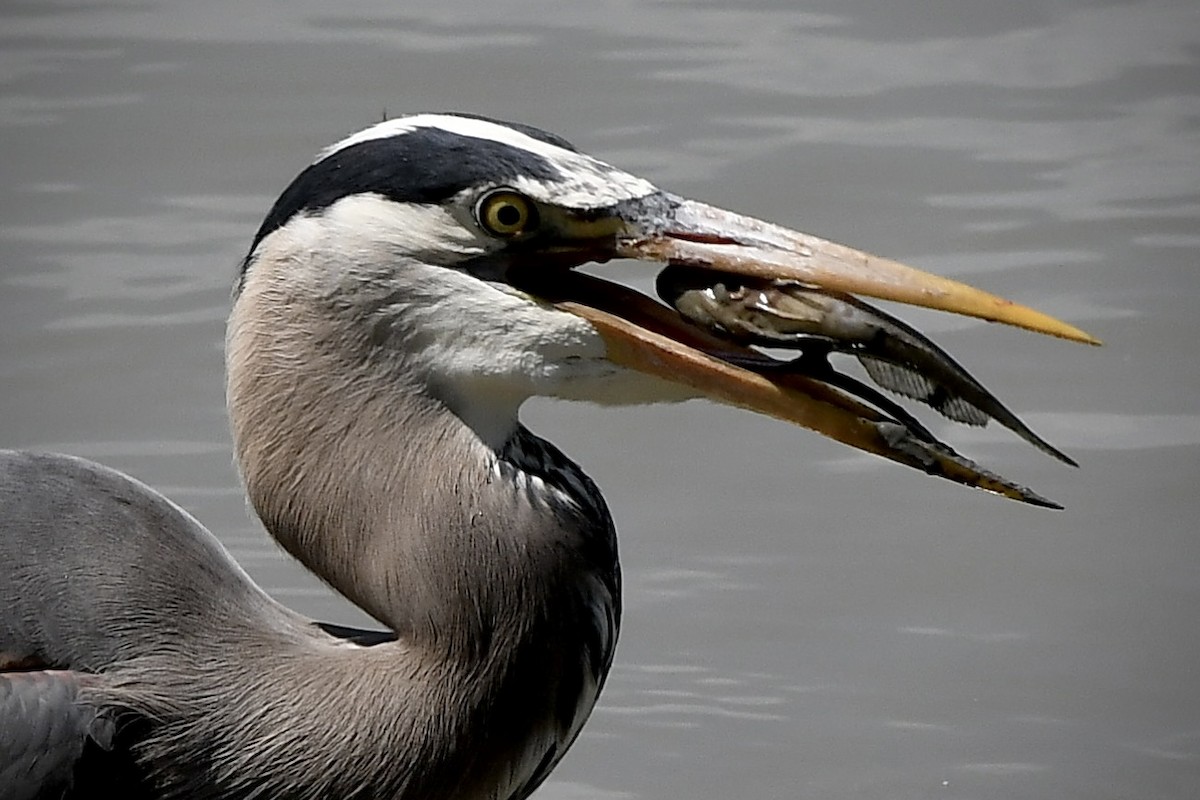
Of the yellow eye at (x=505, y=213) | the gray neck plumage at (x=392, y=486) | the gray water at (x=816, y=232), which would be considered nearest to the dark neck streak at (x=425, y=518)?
the gray neck plumage at (x=392, y=486)

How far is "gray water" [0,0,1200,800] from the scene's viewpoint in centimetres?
456

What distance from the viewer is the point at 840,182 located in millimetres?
6324

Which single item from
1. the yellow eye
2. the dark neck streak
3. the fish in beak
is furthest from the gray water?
the yellow eye

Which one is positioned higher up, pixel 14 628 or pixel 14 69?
pixel 14 69

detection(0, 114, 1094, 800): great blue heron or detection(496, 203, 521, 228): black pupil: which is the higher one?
detection(496, 203, 521, 228): black pupil

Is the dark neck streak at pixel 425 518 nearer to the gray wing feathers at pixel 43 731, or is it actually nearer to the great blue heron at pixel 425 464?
the great blue heron at pixel 425 464

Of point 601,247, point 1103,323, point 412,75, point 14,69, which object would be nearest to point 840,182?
point 1103,323

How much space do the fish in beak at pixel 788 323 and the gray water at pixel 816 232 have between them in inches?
56.8

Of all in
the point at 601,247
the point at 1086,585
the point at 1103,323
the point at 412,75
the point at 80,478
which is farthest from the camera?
the point at 412,75

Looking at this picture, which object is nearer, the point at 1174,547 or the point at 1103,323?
the point at 1174,547

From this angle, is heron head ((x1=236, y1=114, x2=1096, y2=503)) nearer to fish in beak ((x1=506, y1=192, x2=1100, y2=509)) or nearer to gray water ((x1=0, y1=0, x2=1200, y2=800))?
fish in beak ((x1=506, y1=192, x2=1100, y2=509))

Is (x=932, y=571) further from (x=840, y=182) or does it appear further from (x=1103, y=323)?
(x=840, y=182)

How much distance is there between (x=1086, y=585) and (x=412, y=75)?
284cm

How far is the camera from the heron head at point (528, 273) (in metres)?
2.97
